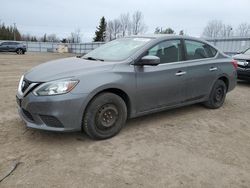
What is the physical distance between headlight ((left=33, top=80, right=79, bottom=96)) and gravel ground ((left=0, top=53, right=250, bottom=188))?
2.42 ft

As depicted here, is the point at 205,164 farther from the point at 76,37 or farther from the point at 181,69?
the point at 76,37

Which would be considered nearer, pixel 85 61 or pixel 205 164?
pixel 205 164

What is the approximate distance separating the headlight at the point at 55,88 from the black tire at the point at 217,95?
3326mm

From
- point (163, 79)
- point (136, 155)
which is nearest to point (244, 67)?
point (163, 79)

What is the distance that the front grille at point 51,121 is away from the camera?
157 inches

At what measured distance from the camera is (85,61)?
485cm

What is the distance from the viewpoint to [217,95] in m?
6.37

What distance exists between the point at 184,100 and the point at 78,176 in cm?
287

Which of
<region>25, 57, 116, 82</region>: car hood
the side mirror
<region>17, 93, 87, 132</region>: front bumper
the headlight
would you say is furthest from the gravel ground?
the side mirror

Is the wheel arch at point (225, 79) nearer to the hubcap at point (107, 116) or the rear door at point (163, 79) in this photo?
the rear door at point (163, 79)

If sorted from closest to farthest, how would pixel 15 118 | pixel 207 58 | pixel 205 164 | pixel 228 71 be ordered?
pixel 205 164 → pixel 15 118 → pixel 207 58 → pixel 228 71

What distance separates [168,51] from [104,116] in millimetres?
1790

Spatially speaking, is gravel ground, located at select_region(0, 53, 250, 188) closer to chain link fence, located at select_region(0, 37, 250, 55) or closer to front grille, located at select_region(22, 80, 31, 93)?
front grille, located at select_region(22, 80, 31, 93)

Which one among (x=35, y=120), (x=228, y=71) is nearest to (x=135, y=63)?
(x=35, y=120)
